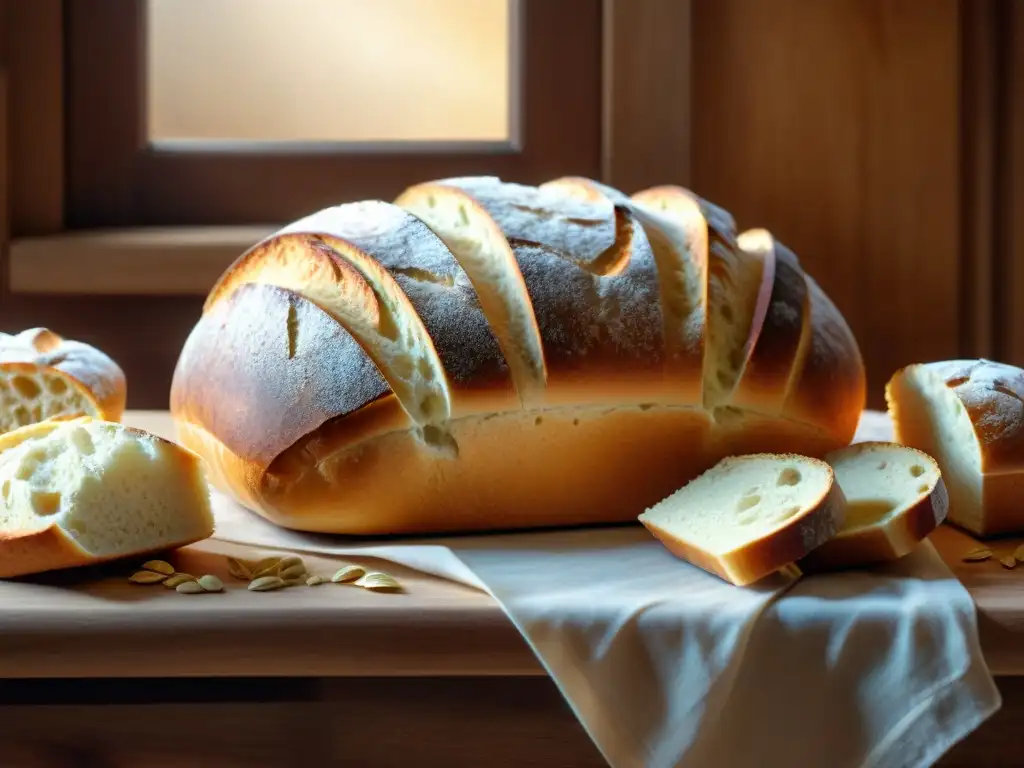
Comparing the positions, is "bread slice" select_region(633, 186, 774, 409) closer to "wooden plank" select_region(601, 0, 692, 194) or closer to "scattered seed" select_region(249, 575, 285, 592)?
"scattered seed" select_region(249, 575, 285, 592)

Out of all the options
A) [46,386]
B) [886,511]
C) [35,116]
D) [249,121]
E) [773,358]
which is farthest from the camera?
[249,121]

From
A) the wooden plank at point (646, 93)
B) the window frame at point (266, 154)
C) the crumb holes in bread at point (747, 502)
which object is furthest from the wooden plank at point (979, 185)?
the crumb holes in bread at point (747, 502)

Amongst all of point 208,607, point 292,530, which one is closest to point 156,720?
point 208,607

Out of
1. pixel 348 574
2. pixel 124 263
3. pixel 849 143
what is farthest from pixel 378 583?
pixel 849 143

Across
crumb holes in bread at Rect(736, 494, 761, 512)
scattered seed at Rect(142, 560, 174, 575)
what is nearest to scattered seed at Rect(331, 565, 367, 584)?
scattered seed at Rect(142, 560, 174, 575)

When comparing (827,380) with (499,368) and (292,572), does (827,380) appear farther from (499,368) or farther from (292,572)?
(292,572)

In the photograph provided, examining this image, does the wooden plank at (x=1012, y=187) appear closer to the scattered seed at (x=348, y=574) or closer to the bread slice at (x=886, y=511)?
the bread slice at (x=886, y=511)
